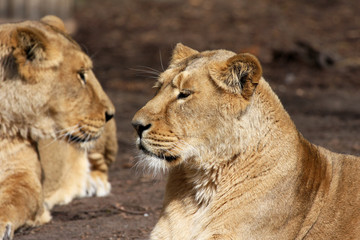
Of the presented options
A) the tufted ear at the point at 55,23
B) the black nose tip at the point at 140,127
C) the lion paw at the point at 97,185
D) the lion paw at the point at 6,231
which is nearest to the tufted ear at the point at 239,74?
the black nose tip at the point at 140,127

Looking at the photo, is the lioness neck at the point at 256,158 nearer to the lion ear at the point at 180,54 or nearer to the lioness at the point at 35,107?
the lion ear at the point at 180,54

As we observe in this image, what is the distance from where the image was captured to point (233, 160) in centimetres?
384

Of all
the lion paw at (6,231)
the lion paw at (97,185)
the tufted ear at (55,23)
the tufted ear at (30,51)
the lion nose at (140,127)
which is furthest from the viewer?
the lion paw at (97,185)

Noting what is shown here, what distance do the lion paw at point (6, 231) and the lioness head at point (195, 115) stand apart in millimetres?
1342

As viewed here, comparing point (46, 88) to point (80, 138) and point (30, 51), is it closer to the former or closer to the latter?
point (30, 51)

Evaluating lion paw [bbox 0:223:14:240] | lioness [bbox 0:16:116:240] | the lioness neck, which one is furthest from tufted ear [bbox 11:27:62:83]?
the lioness neck

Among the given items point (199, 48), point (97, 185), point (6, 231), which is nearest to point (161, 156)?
point (6, 231)

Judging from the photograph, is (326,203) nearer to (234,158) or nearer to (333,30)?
(234,158)

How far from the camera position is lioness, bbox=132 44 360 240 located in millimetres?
3766

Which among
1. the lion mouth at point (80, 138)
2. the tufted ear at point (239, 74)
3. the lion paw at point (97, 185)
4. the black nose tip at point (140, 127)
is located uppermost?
the tufted ear at point (239, 74)

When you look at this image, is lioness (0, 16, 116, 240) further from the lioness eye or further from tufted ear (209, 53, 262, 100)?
tufted ear (209, 53, 262, 100)

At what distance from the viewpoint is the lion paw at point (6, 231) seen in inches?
181

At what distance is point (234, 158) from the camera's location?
151 inches

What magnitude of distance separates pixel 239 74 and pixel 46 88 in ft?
6.04
